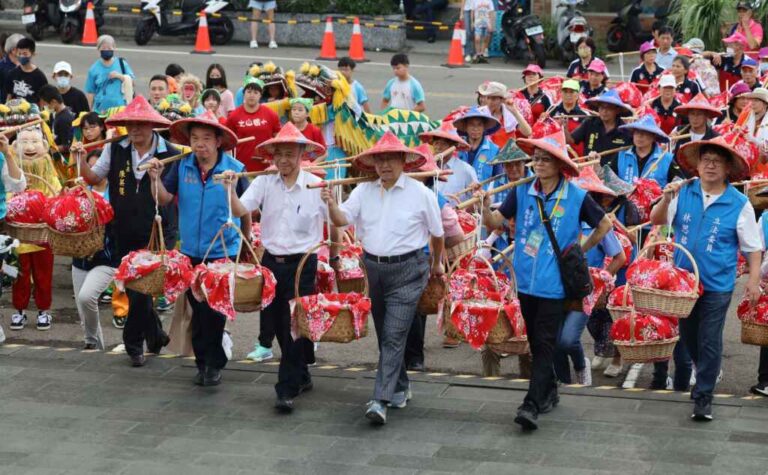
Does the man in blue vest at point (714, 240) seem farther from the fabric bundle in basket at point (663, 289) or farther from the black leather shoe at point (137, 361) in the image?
the black leather shoe at point (137, 361)

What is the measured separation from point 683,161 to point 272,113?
19.4 feet

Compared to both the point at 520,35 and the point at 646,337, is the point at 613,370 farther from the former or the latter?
the point at 520,35

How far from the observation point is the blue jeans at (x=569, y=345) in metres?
10.0

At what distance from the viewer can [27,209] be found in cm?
1069

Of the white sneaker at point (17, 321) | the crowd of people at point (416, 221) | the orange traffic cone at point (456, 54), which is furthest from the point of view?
the orange traffic cone at point (456, 54)

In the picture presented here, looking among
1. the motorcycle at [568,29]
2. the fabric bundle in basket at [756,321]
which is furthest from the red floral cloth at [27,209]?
the motorcycle at [568,29]

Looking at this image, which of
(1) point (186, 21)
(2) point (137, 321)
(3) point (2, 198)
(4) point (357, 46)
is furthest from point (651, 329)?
(1) point (186, 21)

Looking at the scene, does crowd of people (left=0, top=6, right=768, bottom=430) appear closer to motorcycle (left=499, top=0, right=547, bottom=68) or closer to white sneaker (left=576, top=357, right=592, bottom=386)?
white sneaker (left=576, top=357, right=592, bottom=386)

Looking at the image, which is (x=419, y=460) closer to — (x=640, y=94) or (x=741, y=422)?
(x=741, y=422)

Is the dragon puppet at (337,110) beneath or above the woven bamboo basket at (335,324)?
above

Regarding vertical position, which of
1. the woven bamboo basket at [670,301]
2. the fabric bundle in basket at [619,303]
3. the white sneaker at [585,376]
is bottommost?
the white sneaker at [585,376]

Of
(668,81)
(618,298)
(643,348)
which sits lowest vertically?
(643,348)

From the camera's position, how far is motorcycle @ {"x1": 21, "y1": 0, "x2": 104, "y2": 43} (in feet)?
88.7

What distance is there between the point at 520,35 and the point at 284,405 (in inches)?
680
